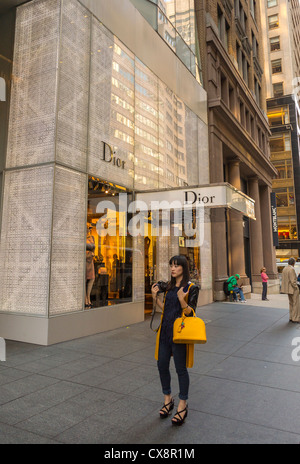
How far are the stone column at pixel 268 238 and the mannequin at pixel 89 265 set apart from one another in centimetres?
2095

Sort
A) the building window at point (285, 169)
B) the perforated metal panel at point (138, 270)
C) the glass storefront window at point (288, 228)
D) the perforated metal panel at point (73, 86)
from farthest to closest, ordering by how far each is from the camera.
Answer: the building window at point (285, 169)
the glass storefront window at point (288, 228)
the perforated metal panel at point (138, 270)
the perforated metal panel at point (73, 86)

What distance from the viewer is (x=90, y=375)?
493 centimetres

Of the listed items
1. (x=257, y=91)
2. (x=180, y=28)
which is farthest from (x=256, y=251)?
(x=180, y=28)

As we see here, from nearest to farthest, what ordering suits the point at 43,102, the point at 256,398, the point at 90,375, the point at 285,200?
the point at 256,398 < the point at 90,375 < the point at 43,102 < the point at 285,200

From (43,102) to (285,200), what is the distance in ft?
164

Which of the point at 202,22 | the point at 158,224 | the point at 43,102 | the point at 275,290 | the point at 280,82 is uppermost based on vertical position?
the point at 280,82

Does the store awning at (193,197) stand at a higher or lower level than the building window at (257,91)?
lower

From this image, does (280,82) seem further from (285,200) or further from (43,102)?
(43,102)

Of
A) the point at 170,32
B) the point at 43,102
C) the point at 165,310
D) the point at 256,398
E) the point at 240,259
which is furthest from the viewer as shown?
the point at 240,259

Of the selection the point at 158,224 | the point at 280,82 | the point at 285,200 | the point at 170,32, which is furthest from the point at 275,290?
the point at 280,82

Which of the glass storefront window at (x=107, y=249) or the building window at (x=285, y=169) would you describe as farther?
the building window at (x=285, y=169)

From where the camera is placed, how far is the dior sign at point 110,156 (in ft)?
29.0

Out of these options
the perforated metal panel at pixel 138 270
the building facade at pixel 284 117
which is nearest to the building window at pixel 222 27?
the perforated metal panel at pixel 138 270

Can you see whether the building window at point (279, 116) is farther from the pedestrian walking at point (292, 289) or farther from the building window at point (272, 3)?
the pedestrian walking at point (292, 289)
